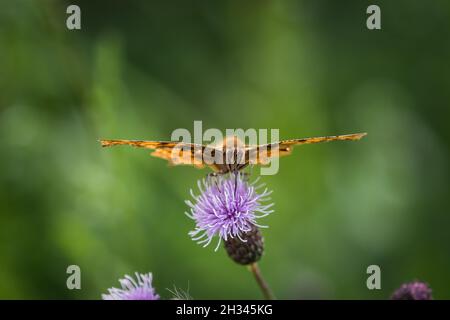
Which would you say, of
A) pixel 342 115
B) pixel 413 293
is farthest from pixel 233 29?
pixel 413 293

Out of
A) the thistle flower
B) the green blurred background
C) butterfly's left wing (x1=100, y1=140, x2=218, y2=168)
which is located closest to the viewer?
butterfly's left wing (x1=100, y1=140, x2=218, y2=168)

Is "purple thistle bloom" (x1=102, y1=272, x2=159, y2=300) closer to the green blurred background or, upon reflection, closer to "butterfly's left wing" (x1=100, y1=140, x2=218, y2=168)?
"butterfly's left wing" (x1=100, y1=140, x2=218, y2=168)

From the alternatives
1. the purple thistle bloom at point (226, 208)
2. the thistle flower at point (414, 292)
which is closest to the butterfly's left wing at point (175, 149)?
the purple thistle bloom at point (226, 208)

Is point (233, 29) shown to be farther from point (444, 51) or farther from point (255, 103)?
point (444, 51)

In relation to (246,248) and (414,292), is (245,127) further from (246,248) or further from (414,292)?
(414,292)

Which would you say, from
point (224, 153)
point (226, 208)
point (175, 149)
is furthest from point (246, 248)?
point (175, 149)

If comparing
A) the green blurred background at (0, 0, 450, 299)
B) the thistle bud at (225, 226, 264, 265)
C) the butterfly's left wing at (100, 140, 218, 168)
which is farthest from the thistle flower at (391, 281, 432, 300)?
the green blurred background at (0, 0, 450, 299)
